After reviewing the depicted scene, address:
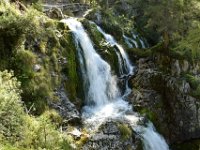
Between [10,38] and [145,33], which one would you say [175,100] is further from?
[145,33]

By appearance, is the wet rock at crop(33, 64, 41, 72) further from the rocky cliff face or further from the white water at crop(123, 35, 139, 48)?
the white water at crop(123, 35, 139, 48)

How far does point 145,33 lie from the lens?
106 ft

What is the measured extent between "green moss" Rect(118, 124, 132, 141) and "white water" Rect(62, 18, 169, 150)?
21.8 inches

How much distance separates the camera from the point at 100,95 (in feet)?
64.2

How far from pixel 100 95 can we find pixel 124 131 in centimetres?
394

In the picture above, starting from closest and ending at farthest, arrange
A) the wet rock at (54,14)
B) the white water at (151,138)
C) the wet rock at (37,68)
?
1. the white water at (151,138)
2. the wet rock at (37,68)
3. the wet rock at (54,14)

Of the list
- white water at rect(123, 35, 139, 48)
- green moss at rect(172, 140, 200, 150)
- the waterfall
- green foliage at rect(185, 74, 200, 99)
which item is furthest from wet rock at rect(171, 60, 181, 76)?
white water at rect(123, 35, 139, 48)

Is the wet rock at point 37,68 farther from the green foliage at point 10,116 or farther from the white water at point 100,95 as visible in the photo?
the green foliage at point 10,116

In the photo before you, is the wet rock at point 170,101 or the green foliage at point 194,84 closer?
the wet rock at point 170,101

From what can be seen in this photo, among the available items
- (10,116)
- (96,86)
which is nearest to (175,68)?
(96,86)

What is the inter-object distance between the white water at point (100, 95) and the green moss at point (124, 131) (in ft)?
1.82

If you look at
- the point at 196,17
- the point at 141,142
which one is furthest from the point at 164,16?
the point at 141,142

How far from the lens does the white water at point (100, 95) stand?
56.0ft

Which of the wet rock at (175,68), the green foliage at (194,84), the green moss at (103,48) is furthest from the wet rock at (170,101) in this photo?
the green moss at (103,48)
